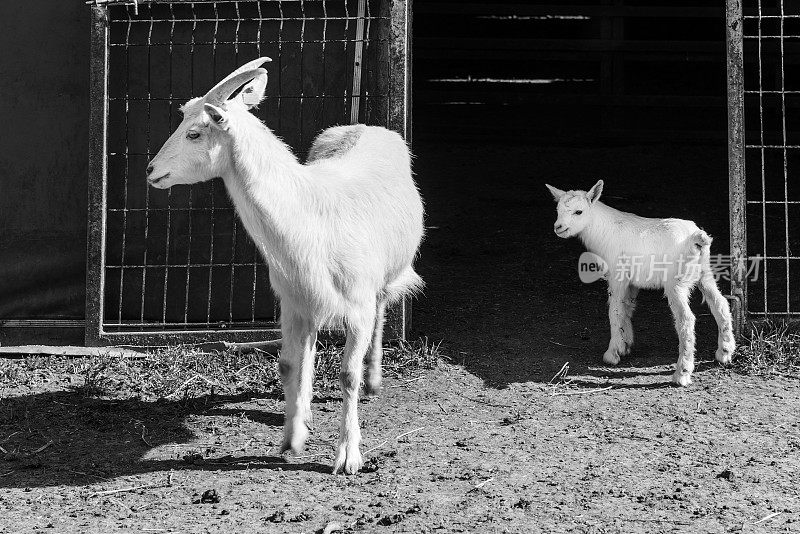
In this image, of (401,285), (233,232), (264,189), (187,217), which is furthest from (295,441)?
(187,217)

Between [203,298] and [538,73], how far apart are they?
27.7ft

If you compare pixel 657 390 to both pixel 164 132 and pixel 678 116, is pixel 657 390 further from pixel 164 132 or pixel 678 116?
pixel 678 116

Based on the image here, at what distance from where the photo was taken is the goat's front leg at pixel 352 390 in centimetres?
466

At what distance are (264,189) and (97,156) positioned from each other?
1980 millimetres

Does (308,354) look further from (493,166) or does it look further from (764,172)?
(493,166)

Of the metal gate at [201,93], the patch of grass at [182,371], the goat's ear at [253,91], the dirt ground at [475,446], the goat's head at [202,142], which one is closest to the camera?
the dirt ground at [475,446]

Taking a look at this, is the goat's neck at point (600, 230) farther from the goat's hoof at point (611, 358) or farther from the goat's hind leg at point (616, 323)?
the goat's hoof at point (611, 358)

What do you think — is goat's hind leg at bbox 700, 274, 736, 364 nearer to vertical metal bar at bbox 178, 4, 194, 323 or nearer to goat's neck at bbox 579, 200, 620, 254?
goat's neck at bbox 579, 200, 620, 254

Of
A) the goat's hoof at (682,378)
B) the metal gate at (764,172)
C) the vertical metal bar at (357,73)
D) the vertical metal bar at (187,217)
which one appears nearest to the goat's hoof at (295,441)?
the vertical metal bar at (187,217)

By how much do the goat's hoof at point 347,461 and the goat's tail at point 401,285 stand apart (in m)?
1.22

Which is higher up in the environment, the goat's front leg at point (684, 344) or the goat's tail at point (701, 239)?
the goat's tail at point (701, 239)

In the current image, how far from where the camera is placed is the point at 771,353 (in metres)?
6.06

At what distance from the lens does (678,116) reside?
12.4m

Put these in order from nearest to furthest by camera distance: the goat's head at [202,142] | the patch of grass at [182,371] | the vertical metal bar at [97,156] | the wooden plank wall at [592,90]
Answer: the goat's head at [202,142], the patch of grass at [182,371], the vertical metal bar at [97,156], the wooden plank wall at [592,90]
